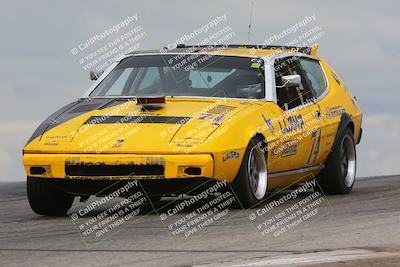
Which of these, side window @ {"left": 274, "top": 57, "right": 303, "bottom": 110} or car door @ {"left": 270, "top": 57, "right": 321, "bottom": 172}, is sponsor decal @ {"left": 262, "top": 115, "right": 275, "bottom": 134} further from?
side window @ {"left": 274, "top": 57, "right": 303, "bottom": 110}

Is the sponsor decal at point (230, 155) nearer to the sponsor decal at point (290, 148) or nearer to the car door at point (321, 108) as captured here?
the sponsor decal at point (290, 148)

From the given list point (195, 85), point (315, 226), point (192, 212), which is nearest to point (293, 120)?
point (195, 85)

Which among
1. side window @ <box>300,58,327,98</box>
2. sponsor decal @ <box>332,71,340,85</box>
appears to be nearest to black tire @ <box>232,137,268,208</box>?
side window @ <box>300,58,327,98</box>

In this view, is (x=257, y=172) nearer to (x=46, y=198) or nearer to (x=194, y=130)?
(x=194, y=130)

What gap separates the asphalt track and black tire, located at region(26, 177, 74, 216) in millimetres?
144

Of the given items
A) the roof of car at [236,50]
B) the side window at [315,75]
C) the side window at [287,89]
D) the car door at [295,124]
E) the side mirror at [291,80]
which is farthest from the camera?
the side window at [315,75]

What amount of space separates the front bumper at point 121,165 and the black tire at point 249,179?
0.39 metres

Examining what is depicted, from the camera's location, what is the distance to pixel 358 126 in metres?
12.9

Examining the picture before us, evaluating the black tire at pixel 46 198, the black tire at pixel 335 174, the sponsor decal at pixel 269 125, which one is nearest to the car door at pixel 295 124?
the sponsor decal at pixel 269 125

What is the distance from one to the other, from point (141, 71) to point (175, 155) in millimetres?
2259

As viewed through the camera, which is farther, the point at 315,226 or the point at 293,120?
the point at 293,120

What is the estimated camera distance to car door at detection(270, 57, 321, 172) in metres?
10.5

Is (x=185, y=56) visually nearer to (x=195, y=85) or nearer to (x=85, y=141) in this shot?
(x=195, y=85)

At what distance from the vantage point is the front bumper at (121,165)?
30.2ft
